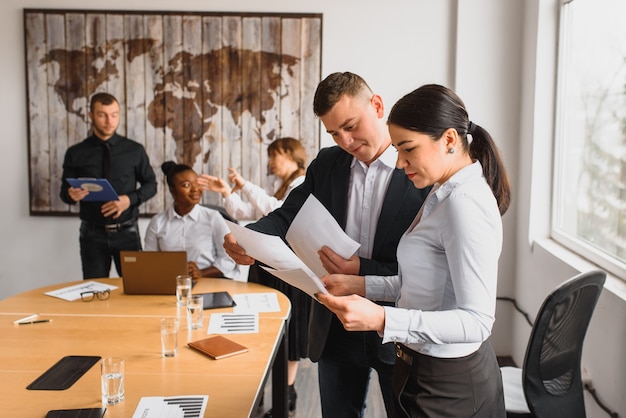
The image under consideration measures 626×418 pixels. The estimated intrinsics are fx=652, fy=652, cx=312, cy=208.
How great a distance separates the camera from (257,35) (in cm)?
454

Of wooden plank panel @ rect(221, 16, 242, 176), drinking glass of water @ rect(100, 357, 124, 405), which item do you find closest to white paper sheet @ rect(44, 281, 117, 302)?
drinking glass of water @ rect(100, 357, 124, 405)

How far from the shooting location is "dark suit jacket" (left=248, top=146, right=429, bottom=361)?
2145mm

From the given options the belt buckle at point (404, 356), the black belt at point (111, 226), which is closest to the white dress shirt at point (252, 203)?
the black belt at point (111, 226)

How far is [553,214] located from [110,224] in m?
2.80

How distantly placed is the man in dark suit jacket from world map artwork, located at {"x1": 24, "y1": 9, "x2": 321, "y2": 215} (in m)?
2.31

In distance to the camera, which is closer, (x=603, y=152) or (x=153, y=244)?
(x=603, y=152)

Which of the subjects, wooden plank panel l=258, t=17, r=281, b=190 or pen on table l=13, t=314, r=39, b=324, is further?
wooden plank panel l=258, t=17, r=281, b=190

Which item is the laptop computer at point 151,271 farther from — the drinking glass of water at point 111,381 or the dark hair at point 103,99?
the dark hair at point 103,99

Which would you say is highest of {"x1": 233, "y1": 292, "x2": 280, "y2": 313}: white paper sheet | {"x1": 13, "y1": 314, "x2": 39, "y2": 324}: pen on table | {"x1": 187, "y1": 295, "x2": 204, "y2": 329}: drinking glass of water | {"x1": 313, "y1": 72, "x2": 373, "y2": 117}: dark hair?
{"x1": 313, "y1": 72, "x2": 373, "y2": 117}: dark hair

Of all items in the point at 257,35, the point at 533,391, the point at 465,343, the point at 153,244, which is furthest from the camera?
the point at 257,35

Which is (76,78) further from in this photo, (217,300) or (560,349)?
(560,349)

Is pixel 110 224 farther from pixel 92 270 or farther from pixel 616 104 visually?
pixel 616 104

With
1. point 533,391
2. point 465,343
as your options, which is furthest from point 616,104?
point 465,343

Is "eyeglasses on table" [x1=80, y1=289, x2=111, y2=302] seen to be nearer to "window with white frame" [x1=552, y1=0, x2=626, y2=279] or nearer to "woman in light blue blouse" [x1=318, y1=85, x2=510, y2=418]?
"woman in light blue blouse" [x1=318, y1=85, x2=510, y2=418]
